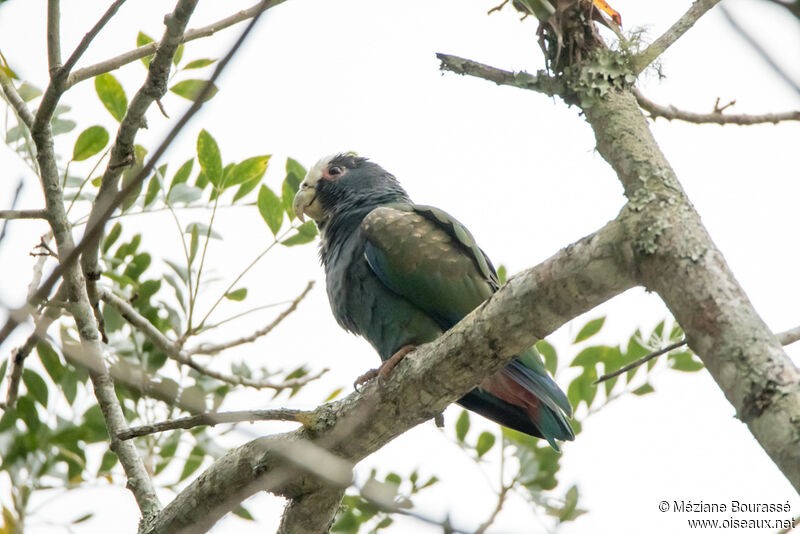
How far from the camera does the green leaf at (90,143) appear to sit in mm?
3434

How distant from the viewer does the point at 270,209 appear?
13.6ft

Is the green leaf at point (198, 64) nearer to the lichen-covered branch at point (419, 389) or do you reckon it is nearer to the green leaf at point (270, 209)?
the green leaf at point (270, 209)

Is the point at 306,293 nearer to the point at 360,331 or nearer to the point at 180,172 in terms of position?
the point at 360,331

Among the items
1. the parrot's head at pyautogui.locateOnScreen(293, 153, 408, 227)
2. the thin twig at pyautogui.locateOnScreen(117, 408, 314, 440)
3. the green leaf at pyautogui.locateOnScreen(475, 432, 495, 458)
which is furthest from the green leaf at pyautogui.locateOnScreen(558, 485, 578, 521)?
the parrot's head at pyautogui.locateOnScreen(293, 153, 408, 227)

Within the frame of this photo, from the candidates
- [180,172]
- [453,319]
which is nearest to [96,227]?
[453,319]

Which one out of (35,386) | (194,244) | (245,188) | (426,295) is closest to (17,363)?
(35,386)

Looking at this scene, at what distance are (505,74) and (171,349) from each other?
1.88 m

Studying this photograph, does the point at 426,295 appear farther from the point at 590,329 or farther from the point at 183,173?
the point at 183,173

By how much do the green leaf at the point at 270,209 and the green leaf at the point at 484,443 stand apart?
1.44 m

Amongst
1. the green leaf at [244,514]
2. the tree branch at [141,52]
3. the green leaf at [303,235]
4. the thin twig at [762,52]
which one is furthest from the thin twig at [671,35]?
the green leaf at [244,514]

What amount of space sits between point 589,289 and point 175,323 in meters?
2.32

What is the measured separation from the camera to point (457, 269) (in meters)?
3.68

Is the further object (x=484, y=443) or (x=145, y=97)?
(x=484, y=443)

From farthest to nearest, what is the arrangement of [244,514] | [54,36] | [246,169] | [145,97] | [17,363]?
[246,169]
[244,514]
[17,363]
[145,97]
[54,36]
